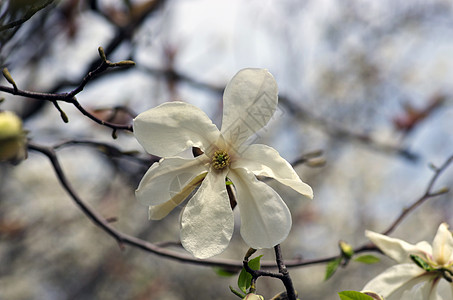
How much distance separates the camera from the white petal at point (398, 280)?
0.63 m

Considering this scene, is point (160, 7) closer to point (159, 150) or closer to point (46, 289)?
point (159, 150)

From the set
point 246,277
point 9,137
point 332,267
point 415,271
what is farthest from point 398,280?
point 9,137

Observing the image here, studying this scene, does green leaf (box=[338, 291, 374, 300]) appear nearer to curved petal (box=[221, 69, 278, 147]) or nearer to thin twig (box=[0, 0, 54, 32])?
curved petal (box=[221, 69, 278, 147])

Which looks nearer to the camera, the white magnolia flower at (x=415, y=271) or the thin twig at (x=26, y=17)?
the thin twig at (x=26, y=17)

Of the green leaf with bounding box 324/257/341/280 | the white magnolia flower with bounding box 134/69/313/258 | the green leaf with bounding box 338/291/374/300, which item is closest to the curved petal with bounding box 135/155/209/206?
the white magnolia flower with bounding box 134/69/313/258

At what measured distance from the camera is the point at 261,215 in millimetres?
494

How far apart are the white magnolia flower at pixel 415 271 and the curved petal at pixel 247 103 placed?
27 centimetres

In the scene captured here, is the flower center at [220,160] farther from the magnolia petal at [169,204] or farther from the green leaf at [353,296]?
the green leaf at [353,296]

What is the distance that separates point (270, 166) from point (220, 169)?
0.22 ft

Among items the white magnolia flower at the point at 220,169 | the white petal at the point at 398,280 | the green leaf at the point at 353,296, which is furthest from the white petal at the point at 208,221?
the white petal at the point at 398,280

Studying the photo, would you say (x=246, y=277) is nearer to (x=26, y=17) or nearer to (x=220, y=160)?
(x=220, y=160)

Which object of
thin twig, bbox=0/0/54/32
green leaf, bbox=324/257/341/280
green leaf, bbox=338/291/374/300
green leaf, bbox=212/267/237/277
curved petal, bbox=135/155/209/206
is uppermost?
thin twig, bbox=0/0/54/32

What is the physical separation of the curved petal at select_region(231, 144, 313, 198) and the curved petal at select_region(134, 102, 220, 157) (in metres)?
0.05

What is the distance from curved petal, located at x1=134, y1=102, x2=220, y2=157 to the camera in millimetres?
480
